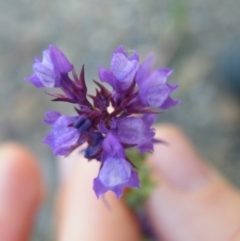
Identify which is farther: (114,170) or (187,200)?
(187,200)

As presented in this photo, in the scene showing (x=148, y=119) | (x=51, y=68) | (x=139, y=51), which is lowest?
(x=148, y=119)

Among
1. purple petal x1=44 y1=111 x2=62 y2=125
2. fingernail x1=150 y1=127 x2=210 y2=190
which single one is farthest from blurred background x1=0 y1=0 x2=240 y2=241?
purple petal x1=44 y1=111 x2=62 y2=125

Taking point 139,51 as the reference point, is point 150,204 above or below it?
below

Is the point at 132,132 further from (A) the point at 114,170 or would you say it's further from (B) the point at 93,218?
(B) the point at 93,218

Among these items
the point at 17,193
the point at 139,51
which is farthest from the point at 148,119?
the point at 139,51

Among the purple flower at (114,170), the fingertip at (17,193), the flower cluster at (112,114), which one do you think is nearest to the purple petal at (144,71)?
the flower cluster at (112,114)

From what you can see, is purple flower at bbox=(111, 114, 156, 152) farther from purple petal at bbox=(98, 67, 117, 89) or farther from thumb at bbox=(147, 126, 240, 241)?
thumb at bbox=(147, 126, 240, 241)
